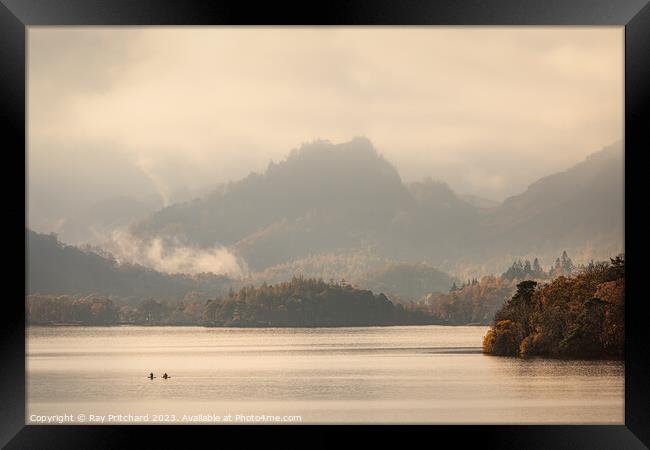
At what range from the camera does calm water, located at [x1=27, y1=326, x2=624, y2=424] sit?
7.40 metres

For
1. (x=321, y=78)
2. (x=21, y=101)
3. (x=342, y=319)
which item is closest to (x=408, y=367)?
(x=342, y=319)

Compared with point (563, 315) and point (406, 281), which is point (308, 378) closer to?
point (406, 281)

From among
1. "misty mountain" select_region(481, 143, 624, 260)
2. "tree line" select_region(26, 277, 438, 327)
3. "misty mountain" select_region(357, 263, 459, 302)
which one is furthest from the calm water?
"misty mountain" select_region(481, 143, 624, 260)

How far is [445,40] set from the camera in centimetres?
803

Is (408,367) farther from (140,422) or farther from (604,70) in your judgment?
(604,70)

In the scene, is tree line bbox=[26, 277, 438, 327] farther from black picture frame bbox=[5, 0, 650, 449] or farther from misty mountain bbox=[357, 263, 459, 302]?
black picture frame bbox=[5, 0, 650, 449]

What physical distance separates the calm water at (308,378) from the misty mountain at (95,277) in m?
0.34

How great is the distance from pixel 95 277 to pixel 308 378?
80.2 inches

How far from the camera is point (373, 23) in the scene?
631 cm

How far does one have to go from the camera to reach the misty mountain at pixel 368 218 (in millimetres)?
7891

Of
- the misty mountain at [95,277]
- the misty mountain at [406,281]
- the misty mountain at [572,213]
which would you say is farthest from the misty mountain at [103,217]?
the misty mountain at [572,213]

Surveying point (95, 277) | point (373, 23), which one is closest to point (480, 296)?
point (373, 23)

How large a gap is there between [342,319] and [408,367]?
78cm

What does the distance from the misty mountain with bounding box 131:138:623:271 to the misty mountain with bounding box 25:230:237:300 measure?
1.09ft
